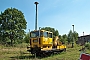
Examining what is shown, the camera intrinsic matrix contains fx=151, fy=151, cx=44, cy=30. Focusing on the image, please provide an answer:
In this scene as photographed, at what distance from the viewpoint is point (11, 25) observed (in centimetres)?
4375

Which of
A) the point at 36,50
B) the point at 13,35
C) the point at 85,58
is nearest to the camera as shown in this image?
the point at 85,58

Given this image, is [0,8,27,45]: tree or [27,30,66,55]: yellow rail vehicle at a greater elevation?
[0,8,27,45]: tree

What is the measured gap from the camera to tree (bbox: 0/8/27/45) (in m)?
43.1

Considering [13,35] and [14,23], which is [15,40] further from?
[14,23]

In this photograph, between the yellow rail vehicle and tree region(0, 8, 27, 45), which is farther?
tree region(0, 8, 27, 45)

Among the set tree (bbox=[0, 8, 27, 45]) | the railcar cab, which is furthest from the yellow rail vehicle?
tree (bbox=[0, 8, 27, 45])

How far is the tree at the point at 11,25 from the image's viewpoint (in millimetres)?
43094

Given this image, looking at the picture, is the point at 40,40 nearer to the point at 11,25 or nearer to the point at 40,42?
the point at 40,42

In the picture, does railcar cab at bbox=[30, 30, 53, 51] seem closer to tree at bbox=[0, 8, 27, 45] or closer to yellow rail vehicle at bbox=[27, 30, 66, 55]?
yellow rail vehicle at bbox=[27, 30, 66, 55]

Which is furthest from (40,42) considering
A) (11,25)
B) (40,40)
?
(11,25)

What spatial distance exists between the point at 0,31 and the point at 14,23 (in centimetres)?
477

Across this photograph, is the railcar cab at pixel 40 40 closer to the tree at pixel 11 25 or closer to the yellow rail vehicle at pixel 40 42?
the yellow rail vehicle at pixel 40 42

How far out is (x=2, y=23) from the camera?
4406 centimetres

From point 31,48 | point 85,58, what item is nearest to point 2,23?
point 31,48
